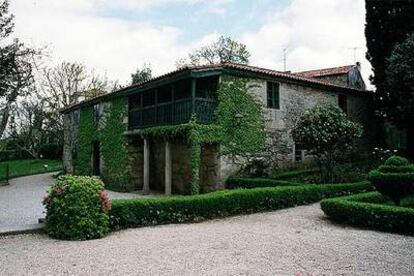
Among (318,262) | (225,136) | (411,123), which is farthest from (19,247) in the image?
(411,123)

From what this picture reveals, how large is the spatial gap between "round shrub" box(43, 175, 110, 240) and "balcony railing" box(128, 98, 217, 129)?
7205 millimetres

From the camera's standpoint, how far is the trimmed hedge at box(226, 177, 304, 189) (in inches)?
557

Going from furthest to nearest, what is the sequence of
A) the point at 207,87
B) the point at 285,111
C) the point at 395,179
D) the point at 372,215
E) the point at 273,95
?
the point at 285,111
the point at 273,95
the point at 207,87
the point at 395,179
the point at 372,215

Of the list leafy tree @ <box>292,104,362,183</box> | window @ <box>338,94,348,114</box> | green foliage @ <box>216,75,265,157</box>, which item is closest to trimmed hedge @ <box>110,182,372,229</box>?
leafy tree @ <box>292,104,362,183</box>

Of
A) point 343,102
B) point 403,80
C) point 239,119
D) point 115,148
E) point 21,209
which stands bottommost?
point 21,209

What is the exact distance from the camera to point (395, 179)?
9.69 metres

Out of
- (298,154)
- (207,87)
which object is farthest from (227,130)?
(298,154)

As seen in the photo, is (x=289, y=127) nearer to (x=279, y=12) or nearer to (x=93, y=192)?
(x=279, y=12)

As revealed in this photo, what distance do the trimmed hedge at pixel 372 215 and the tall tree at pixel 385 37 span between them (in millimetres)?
10556

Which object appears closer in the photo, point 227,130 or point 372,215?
point 372,215

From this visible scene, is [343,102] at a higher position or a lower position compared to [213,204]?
higher

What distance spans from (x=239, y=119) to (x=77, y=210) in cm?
937

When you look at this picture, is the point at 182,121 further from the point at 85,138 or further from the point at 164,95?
the point at 85,138

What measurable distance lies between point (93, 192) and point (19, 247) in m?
1.90
